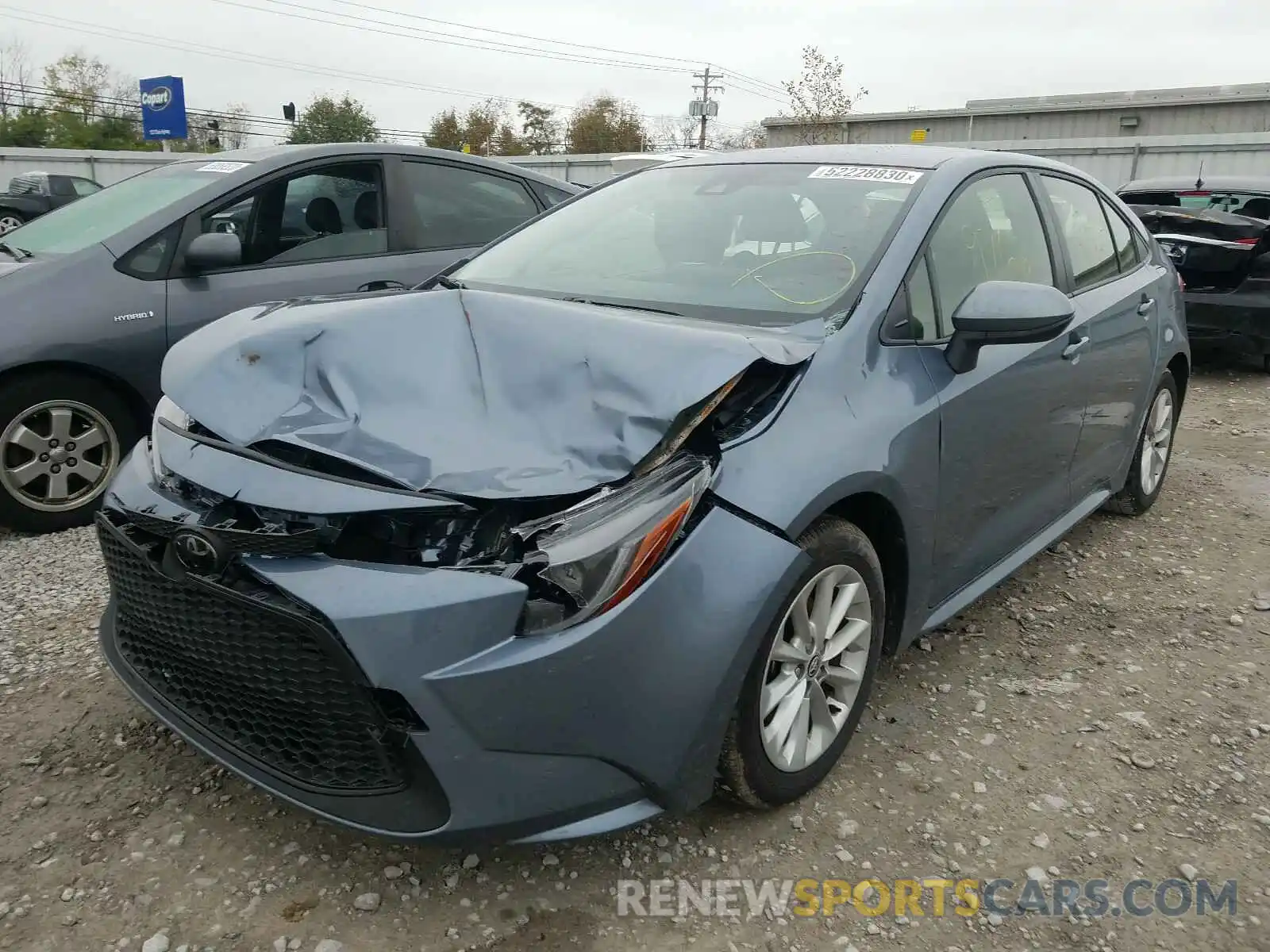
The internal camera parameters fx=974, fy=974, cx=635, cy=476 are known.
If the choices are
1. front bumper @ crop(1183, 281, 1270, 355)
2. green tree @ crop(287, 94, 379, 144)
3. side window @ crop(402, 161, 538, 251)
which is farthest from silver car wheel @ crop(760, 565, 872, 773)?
green tree @ crop(287, 94, 379, 144)

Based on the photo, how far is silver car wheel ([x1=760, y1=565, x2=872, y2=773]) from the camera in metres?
2.20

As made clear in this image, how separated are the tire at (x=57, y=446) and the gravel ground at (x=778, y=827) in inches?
18.6

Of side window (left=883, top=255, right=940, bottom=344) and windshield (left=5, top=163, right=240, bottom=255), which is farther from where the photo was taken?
windshield (left=5, top=163, right=240, bottom=255)

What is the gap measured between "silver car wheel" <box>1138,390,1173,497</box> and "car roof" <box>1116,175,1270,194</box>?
4.13m

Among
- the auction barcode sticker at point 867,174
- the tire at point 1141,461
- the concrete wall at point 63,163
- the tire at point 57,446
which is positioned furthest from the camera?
the concrete wall at point 63,163

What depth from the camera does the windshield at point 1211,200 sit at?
7.51 metres

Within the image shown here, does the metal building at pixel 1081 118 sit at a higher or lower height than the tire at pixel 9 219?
higher

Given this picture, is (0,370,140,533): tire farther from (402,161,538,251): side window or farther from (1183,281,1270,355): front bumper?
(1183,281,1270,355): front bumper

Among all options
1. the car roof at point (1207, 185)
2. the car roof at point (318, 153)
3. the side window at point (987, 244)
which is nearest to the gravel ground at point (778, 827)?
the side window at point (987, 244)

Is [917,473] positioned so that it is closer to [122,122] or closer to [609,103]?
[122,122]

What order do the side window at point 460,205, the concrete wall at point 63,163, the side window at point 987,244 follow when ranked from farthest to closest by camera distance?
the concrete wall at point 63,163 → the side window at point 460,205 → the side window at point 987,244

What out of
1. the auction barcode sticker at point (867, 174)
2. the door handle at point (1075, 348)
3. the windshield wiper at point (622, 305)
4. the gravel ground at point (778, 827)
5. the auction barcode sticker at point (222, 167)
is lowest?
the gravel ground at point (778, 827)

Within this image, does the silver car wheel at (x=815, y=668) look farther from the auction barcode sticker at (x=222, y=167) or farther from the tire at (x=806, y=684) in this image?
the auction barcode sticker at (x=222, y=167)

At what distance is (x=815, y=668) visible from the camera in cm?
232
